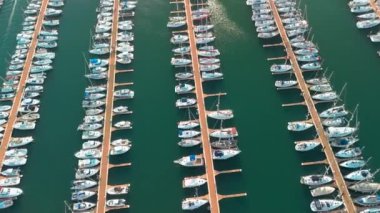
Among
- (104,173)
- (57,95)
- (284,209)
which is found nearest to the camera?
(284,209)

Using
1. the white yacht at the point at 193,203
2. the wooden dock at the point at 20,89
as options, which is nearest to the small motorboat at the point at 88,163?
the wooden dock at the point at 20,89

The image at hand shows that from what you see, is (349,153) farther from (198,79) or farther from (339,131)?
(198,79)

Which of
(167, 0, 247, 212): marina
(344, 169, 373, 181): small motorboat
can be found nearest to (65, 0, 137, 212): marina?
(167, 0, 247, 212): marina

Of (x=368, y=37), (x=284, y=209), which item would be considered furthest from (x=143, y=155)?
(x=368, y=37)

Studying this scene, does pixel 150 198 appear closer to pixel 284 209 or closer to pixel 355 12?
pixel 284 209

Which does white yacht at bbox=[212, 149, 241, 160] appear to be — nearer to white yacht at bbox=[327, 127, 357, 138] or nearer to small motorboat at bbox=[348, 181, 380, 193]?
white yacht at bbox=[327, 127, 357, 138]

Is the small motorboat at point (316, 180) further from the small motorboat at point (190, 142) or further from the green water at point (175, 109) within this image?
the small motorboat at point (190, 142)

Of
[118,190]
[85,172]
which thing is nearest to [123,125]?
[85,172]
